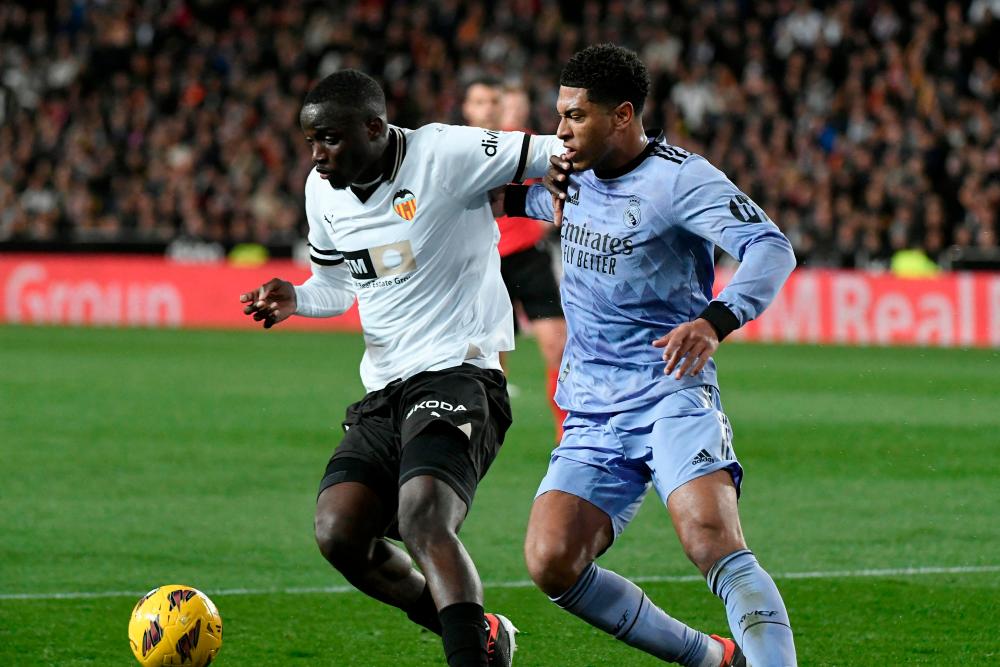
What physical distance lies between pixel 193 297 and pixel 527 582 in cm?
1588

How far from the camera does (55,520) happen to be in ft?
27.0

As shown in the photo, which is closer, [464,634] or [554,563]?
[464,634]

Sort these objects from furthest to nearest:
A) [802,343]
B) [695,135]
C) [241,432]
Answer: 1. [695,135]
2. [802,343]
3. [241,432]

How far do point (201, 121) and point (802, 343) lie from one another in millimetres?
10590

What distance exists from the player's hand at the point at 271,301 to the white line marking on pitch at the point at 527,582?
1656mm

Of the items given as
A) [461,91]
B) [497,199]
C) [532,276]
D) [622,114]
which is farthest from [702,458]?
[461,91]

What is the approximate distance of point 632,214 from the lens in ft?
15.3

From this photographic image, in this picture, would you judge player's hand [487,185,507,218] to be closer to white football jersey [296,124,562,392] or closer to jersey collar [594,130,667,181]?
white football jersey [296,124,562,392]

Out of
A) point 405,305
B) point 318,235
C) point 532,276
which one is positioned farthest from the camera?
point 532,276

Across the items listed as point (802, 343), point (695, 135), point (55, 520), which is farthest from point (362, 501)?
point (695, 135)

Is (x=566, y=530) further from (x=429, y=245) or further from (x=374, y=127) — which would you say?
(x=374, y=127)

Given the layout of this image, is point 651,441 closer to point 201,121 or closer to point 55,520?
point 55,520

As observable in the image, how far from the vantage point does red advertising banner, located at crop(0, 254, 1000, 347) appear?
19.0m

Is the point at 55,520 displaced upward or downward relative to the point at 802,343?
upward
